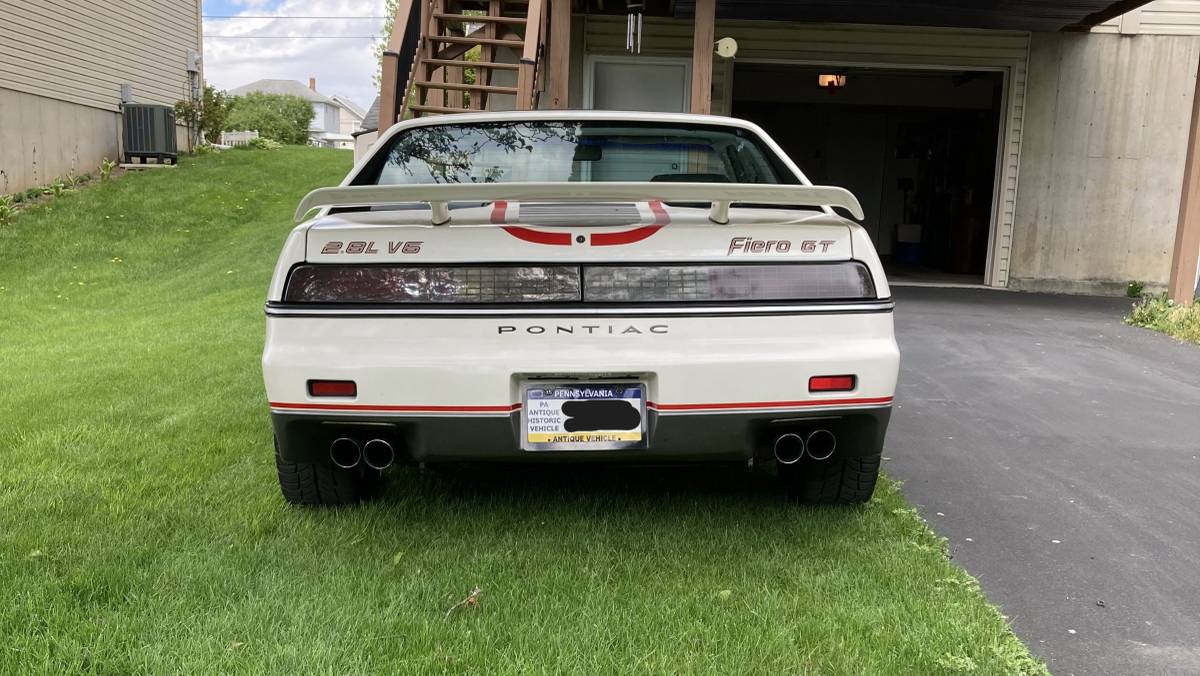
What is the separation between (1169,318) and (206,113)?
18.2 meters

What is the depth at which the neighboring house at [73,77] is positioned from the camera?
550 inches

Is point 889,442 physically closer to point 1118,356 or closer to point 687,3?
point 1118,356

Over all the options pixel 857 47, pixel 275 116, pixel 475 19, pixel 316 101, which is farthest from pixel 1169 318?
pixel 316 101

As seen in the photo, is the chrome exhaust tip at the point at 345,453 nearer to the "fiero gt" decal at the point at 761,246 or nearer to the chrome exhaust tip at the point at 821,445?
the "fiero gt" decal at the point at 761,246

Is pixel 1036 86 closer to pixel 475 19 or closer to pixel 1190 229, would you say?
pixel 1190 229

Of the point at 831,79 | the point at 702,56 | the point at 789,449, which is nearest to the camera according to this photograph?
the point at 789,449

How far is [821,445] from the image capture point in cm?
293

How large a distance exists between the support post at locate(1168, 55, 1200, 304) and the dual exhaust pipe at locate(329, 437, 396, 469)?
857 centimetres

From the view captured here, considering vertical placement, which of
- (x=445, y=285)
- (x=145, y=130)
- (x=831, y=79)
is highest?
(x=831, y=79)

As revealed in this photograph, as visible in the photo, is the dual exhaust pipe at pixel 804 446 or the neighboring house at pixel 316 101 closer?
the dual exhaust pipe at pixel 804 446

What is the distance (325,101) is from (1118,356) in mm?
79278

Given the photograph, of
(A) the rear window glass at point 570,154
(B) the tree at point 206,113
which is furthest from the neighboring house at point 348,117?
(A) the rear window glass at point 570,154

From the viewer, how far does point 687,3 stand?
9.11m

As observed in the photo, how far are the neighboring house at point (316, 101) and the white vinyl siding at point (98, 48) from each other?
5694 cm
